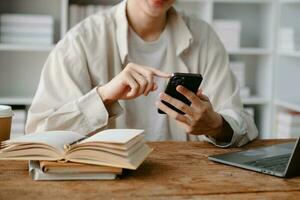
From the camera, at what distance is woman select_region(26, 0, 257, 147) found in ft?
4.82

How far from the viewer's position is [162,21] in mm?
1861

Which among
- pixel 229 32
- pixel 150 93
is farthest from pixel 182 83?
pixel 229 32

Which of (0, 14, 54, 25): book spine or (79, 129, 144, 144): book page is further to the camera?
(0, 14, 54, 25): book spine

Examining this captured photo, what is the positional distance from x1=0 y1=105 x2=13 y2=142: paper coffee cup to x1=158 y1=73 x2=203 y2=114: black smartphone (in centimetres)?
Answer: 41

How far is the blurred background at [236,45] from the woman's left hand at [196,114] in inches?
70.3

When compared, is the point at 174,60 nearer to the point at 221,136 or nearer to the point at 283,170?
the point at 221,136

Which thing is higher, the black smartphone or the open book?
the black smartphone

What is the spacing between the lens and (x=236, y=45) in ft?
11.0

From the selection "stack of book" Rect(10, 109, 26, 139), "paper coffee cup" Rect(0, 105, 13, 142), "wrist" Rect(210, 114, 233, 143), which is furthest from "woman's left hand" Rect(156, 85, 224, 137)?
"stack of book" Rect(10, 109, 26, 139)

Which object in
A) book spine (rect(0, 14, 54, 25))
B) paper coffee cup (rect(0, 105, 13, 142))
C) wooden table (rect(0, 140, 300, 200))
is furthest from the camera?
book spine (rect(0, 14, 54, 25))

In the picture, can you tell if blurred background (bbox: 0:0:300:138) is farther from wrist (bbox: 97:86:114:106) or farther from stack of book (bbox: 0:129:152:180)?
stack of book (bbox: 0:129:152:180)

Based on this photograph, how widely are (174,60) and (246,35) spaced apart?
6.39ft

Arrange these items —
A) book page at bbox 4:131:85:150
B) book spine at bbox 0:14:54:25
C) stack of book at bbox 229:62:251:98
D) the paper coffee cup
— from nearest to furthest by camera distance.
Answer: book page at bbox 4:131:85:150 < the paper coffee cup < book spine at bbox 0:14:54:25 < stack of book at bbox 229:62:251:98

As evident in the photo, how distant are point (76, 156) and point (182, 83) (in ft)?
1.27
